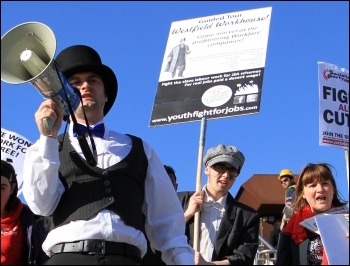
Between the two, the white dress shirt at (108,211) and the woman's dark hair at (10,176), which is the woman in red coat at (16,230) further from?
the white dress shirt at (108,211)

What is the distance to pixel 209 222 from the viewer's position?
4859 mm

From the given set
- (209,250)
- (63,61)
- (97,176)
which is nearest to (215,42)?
(209,250)

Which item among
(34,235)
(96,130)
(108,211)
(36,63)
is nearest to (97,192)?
(108,211)

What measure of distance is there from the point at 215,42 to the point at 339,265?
3298 millimetres

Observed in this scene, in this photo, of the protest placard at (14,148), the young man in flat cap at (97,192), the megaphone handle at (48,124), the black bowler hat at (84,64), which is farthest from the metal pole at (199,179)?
the megaphone handle at (48,124)

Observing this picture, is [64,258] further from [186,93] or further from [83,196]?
[186,93]

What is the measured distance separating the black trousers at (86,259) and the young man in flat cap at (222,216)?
164 centimetres

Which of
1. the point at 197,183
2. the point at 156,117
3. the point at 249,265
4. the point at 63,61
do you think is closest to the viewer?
the point at 63,61

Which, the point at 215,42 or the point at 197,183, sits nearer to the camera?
the point at 197,183

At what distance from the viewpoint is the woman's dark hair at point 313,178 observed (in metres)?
4.50

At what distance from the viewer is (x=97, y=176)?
3119mm

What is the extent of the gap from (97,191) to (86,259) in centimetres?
35

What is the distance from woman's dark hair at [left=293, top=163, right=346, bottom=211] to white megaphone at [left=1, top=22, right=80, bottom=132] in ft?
6.51

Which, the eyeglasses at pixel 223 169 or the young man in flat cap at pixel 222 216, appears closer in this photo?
the young man in flat cap at pixel 222 216
